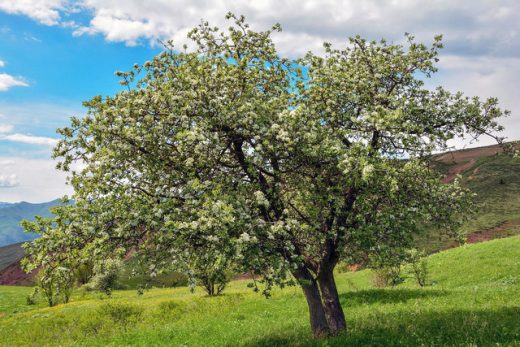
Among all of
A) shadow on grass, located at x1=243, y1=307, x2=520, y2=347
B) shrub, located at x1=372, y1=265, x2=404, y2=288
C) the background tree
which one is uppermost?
the background tree

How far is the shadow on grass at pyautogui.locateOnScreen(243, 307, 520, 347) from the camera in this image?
13.5 meters

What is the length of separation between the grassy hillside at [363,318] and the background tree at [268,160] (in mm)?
3150

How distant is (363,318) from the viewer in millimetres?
20422

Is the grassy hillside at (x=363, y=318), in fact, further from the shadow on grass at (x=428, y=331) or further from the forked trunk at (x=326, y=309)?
the forked trunk at (x=326, y=309)

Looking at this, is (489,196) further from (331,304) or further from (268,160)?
(268,160)

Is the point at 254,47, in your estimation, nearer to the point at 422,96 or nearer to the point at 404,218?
the point at 422,96

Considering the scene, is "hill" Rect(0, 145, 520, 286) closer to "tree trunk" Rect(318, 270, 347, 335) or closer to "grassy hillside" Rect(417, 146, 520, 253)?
"grassy hillside" Rect(417, 146, 520, 253)

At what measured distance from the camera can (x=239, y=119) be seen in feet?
45.1

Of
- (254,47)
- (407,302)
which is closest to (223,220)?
(254,47)

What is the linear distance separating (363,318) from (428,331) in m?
5.80

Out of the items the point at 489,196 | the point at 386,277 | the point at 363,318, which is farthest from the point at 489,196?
the point at 363,318

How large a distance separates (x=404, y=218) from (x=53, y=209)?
41.4 feet

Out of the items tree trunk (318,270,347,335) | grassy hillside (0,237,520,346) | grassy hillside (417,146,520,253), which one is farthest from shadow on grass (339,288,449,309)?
grassy hillside (417,146,520,253)

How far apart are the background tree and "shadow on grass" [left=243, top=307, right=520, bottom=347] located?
1.56m
